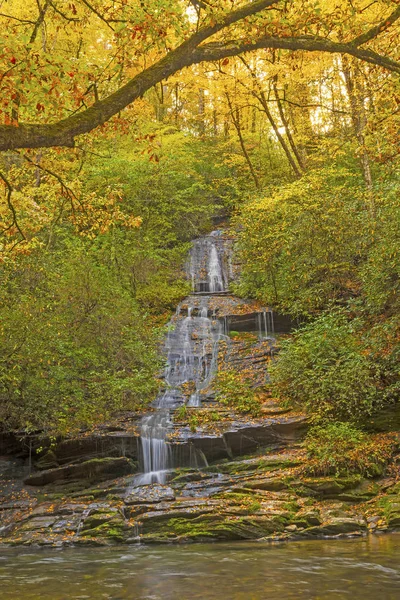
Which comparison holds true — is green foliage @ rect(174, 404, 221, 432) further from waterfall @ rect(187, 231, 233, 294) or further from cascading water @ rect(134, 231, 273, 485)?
waterfall @ rect(187, 231, 233, 294)

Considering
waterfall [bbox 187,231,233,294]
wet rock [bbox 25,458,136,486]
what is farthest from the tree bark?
waterfall [bbox 187,231,233,294]

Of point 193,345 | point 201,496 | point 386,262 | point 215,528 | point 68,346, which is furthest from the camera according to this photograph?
point 193,345

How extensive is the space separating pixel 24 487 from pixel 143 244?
1133 centimetres

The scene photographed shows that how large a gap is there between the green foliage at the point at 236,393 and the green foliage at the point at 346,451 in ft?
7.88

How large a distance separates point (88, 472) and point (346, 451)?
5.58 meters

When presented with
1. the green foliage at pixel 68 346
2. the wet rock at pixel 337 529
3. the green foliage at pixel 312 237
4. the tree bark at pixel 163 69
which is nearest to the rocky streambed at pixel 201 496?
the wet rock at pixel 337 529

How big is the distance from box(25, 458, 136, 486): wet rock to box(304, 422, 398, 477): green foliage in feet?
13.5

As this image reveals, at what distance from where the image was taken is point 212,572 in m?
6.64

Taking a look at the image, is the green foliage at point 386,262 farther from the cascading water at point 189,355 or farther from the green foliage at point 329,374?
the cascading water at point 189,355

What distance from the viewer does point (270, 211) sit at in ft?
56.9

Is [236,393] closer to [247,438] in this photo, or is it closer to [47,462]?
[247,438]

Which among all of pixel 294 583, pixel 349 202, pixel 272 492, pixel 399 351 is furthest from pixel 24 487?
pixel 349 202

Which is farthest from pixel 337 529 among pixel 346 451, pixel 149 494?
pixel 149 494

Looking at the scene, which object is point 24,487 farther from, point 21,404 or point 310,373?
point 310,373
